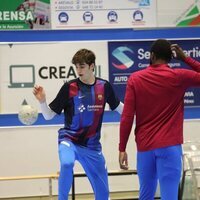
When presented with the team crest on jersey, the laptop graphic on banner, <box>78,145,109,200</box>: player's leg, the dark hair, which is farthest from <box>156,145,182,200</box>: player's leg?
the laptop graphic on banner

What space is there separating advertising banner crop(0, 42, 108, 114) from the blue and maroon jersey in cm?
229

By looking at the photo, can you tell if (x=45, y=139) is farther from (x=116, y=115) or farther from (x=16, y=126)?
(x=116, y=115)

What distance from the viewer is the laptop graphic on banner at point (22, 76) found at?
5.99m

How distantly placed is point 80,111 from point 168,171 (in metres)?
0.99

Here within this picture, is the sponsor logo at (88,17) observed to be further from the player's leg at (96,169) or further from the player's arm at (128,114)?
the player's arm at (128,114)

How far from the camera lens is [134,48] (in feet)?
20.5

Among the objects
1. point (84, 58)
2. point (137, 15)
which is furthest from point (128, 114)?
point (137, 15)

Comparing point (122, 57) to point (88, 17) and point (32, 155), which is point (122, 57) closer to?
point (88, 17)

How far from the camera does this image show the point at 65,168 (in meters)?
3.55

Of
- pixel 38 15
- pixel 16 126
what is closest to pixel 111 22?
pixel 38 15

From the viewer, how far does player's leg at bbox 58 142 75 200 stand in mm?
3533

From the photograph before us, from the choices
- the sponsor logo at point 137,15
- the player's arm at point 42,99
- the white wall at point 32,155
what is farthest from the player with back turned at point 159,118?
the sponsor logo at point 137,15

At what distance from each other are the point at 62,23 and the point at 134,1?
3.45 ft

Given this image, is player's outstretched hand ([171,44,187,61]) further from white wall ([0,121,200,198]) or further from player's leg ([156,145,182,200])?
white wall ([0,121,200,198])
